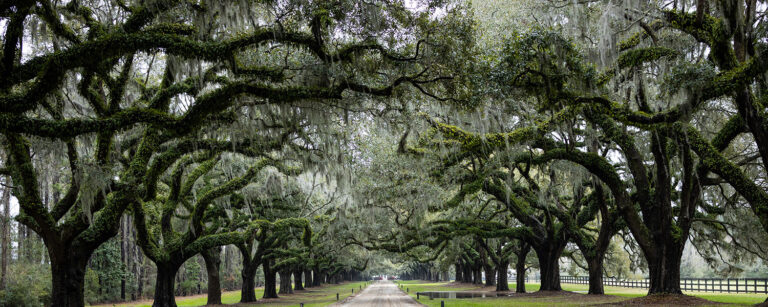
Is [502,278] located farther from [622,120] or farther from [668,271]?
[622,120]

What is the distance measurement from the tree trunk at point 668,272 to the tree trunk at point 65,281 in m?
16.1

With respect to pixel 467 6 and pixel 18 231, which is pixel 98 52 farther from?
pixel 18 231

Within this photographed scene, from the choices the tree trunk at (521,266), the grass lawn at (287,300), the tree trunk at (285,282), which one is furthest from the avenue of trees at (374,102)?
the tree trunk at (285,282)

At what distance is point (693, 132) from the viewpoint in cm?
1269

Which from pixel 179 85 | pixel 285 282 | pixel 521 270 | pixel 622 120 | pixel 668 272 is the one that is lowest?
pixel 285 282

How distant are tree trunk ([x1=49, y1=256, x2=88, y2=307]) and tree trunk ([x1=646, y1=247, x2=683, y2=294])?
52.7 ft

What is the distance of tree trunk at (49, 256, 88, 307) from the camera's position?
12234 mm

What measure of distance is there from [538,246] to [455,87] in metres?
17.6

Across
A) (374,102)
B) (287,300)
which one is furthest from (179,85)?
(287,300)

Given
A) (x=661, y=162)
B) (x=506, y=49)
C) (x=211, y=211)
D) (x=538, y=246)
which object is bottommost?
(x=538, y=246)

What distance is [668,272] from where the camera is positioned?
14.7 m

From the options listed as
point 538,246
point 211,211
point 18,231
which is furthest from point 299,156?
point 18,231

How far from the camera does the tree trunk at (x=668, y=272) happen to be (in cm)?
1460

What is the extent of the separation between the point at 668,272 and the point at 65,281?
650 inches
